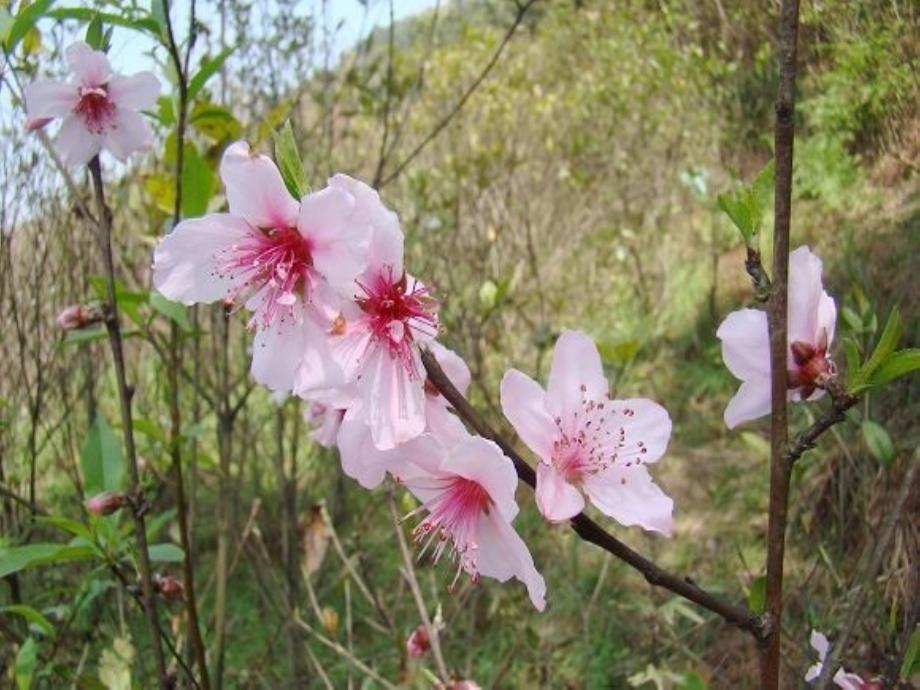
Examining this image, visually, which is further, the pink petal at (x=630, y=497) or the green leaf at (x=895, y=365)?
the pink petal at (x=630, y=497)

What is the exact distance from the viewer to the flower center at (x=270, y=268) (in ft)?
3.07

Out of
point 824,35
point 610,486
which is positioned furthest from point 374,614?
point 610,486

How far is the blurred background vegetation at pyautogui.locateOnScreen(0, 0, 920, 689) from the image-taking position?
2.26 m

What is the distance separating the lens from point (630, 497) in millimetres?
955

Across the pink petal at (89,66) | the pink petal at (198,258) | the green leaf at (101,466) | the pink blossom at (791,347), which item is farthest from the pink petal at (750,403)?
the pink petal at (89,66)

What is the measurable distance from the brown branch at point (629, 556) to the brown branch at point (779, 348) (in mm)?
22

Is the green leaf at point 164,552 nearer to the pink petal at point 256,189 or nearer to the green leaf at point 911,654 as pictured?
the pink petal at point 256,189

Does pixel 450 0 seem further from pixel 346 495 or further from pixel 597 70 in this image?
pixel 346 495

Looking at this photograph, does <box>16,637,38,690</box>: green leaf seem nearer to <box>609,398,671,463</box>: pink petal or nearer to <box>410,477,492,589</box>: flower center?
<box>410,477,492,589</box>: flower center

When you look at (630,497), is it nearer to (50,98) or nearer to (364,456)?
(364,456)

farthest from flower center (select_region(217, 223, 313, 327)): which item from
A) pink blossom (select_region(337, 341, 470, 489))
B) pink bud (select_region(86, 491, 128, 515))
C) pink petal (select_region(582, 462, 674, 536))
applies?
pink bud (select_region(86, 491, 128, 515))

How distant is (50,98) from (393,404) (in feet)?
3.41

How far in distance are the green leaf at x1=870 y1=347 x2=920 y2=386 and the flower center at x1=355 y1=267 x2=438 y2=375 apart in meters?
0.37

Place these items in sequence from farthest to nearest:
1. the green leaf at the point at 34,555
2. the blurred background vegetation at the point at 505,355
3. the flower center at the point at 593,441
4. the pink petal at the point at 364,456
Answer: the blurred background vegetation at the point at 505,355
the green leaf at the point at 34,555
the flower center at the point at 593,441
the pink petal at the point at 364,456
